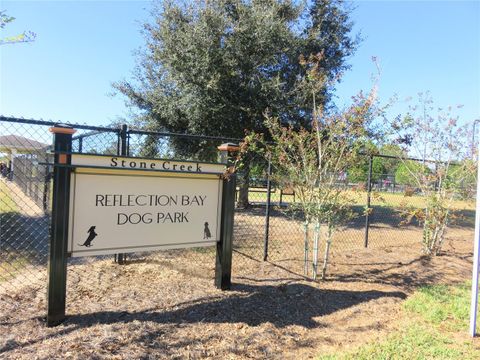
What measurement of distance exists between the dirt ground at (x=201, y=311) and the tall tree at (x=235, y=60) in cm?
558

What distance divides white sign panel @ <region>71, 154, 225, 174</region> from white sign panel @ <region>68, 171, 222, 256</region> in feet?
0.26

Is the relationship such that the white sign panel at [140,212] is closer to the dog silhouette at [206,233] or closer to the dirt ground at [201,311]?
the dog silhouette at [206,233]

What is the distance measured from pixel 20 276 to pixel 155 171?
245 centimetres

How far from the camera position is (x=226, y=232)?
4266mm

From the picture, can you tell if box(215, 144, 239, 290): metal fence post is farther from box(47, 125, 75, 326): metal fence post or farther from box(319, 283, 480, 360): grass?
box(47, 125, 75, 326): metal fence post

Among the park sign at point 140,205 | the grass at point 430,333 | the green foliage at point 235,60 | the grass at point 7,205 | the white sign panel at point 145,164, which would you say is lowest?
the grass at point 430,333

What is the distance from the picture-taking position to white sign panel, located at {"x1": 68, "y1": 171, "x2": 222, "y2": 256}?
3354mm

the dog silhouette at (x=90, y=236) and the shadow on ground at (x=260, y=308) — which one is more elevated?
the dog silhouette at (x=90, y=236)

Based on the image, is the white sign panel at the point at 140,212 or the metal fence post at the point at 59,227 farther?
the white sign panel at the point at 140,212

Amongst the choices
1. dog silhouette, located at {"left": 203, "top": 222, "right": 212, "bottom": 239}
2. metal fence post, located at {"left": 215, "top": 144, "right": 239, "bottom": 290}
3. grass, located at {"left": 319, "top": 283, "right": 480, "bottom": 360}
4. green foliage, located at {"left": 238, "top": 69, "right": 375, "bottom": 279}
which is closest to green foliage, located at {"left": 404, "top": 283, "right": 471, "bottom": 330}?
grass, located at {"left": 319, "top": 283, "right": 480, "bottom": 360}

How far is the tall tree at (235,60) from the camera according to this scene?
385 inches

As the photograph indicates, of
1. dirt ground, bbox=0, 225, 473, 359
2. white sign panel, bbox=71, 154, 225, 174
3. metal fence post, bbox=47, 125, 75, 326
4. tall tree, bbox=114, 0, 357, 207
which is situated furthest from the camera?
tall tree, bbox=114, 0, 357, 207

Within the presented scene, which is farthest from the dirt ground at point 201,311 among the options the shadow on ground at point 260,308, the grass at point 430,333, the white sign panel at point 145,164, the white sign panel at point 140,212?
the white sign panel at point 145,164

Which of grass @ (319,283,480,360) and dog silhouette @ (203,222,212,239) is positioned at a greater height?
dog silhouette @ (203,222,212,239)
